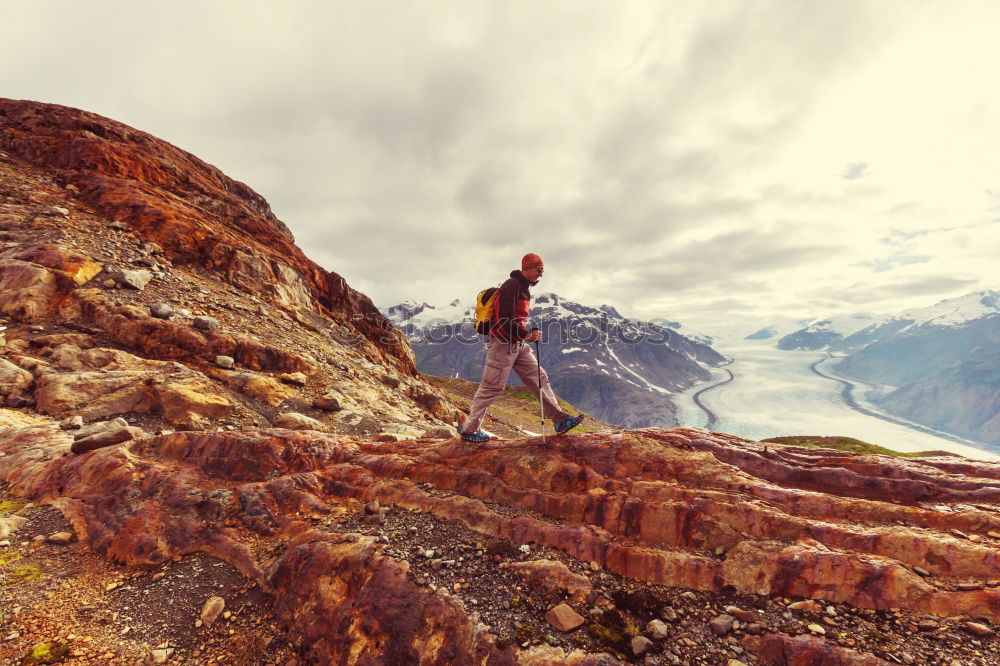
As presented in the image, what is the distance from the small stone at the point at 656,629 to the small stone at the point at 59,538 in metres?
11.7

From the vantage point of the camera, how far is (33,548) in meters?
7.77

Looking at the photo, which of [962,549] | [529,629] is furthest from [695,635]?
[962,549]

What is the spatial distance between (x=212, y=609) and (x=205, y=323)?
56.2ft

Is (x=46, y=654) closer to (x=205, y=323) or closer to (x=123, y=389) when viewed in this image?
(x=123, y=389)

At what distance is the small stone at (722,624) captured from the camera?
5988 mm

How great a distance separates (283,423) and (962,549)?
19777mm

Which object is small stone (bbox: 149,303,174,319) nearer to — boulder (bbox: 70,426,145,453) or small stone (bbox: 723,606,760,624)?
boulder (bbox: 70,426,145,453)

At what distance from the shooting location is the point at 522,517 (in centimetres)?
899

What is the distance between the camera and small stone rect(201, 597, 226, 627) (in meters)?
6.73

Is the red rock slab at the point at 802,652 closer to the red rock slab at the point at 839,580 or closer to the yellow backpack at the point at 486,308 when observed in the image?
the red rock slab at the point at 839,580

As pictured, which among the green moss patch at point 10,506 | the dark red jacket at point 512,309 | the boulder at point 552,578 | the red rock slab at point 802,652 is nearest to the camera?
the red rock slab at point 802,652

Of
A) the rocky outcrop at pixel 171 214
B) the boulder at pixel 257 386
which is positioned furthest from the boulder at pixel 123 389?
the rocky outcrop at pixel 171 214

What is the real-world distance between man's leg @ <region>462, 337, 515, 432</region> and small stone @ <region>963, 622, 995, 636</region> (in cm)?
907

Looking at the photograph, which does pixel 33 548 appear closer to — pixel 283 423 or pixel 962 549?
pixel 283 423
